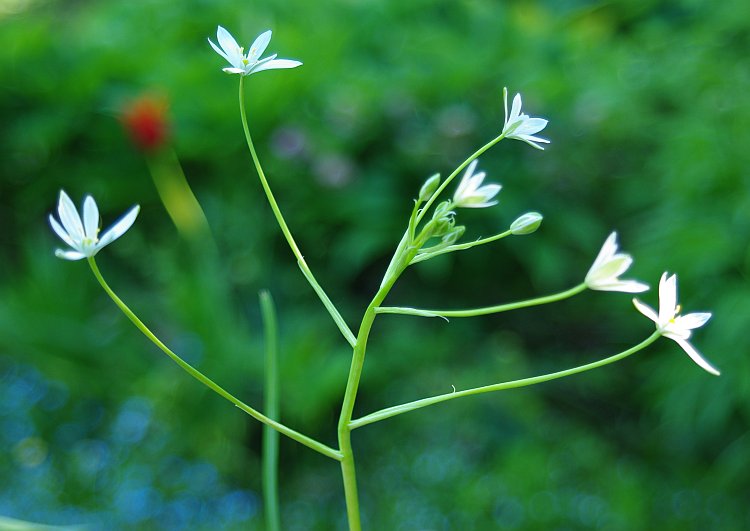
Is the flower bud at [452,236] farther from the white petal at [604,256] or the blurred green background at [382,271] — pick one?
the blurred green background at [382,271]

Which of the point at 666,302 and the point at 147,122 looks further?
the point at 147,122

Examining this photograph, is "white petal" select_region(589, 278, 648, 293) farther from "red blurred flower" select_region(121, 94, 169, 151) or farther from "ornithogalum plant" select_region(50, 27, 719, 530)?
"red blurred flower" select_region(121, 94, 169, 151)

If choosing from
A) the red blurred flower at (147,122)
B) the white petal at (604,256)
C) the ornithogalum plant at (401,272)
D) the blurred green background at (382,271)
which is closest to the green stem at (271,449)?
the ornithogalum plant at (401,272)

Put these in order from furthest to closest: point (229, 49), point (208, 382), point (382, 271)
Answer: point (382, 271) < point (229, 49) < point (208, 382)

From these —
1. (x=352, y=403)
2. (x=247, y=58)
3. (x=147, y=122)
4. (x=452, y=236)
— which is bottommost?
(x=352, y=403)

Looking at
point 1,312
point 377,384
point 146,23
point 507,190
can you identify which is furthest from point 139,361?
point 146,23

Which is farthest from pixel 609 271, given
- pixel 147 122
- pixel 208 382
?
pixel 147 122

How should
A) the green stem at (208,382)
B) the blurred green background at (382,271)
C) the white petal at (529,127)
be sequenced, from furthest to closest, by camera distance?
the blurred green background at (382,271) < the white petal at (529,127) < the green stem at (208,382)

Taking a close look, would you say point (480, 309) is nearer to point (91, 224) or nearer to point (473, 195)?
point (473, 195)

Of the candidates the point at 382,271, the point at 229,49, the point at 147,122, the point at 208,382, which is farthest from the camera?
the point at 382,271
